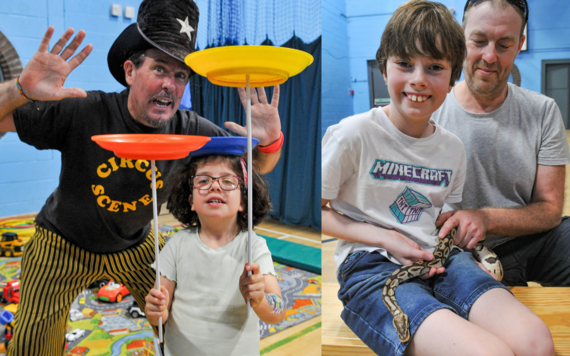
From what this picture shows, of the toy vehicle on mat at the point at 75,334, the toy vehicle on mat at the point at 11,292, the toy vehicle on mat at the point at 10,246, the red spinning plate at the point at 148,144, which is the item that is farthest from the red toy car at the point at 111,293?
the red spinning plate at the point at 148,144

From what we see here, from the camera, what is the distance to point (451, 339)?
30.8 inches

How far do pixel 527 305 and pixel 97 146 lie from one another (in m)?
1.10

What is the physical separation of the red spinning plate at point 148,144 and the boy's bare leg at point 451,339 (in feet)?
1.88

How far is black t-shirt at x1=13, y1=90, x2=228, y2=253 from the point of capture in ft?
3.01

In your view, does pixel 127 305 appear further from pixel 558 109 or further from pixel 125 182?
pixel 558 109

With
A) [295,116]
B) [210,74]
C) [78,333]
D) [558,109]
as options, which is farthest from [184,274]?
[78,333]

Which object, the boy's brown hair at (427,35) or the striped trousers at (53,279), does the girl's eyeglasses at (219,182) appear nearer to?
the striped trousers at (53,279)

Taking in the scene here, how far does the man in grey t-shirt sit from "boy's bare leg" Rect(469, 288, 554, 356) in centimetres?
18

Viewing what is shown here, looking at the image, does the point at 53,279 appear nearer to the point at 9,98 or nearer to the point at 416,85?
the point at 9,98

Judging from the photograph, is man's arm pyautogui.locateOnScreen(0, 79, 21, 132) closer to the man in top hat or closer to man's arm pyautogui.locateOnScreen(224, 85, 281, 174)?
the man in top hat

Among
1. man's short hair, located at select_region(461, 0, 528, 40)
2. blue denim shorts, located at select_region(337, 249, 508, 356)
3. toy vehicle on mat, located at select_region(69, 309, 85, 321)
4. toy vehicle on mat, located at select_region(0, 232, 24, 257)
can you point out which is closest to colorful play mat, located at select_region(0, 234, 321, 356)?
toy vehicle on mat, located at select_region(69, 309, 85, 321)

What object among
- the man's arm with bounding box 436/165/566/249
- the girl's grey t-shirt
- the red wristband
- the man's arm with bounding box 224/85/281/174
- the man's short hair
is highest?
the man's short hair

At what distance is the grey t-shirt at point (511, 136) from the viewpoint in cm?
101

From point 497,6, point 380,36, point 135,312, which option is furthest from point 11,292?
point 497,6
